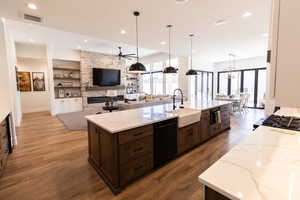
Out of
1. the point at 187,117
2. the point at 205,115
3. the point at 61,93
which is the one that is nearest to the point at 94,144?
the point at 187,117

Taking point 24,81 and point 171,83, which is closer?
point 24,81

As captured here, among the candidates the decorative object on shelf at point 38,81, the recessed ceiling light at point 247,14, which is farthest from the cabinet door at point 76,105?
the recessed ceiling light at point 247,14

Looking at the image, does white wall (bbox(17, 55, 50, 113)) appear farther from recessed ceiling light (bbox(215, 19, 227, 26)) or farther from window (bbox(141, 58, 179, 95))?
recessed ceiling light (bbox(215, 19, 227, 26))

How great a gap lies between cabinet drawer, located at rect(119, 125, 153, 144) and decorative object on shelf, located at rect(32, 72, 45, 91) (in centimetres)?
796

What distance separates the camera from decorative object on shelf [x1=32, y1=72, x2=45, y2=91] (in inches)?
290

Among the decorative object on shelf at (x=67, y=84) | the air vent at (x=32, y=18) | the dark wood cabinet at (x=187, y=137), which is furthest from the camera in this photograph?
the decorative object on shelf at (x=67, y=84)

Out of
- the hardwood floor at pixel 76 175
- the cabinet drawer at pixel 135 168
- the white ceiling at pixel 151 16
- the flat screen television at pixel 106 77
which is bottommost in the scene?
the hardwood floor at pixel 76 175

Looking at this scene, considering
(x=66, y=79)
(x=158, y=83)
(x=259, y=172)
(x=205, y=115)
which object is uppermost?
(x=66, y=79)

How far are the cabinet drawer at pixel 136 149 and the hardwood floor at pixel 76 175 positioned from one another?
0.43 meters

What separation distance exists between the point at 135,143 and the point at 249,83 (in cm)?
915

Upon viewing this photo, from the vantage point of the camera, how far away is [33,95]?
742cm

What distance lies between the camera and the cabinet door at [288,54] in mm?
706

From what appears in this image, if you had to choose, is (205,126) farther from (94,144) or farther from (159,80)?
(159,80)

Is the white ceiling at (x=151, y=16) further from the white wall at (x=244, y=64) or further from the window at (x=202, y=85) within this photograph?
the white wall at (x=244, y=64)
